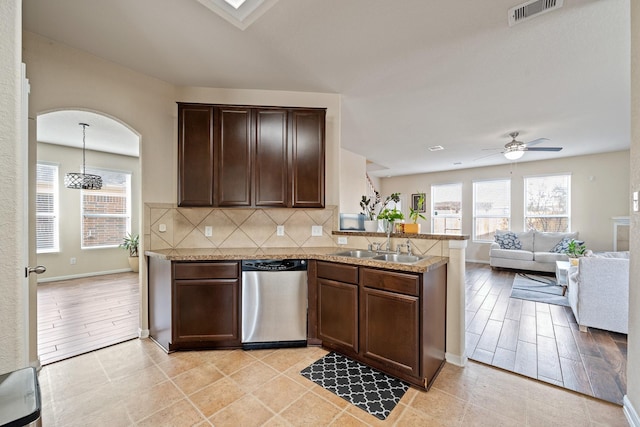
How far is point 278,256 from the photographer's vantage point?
2510mm

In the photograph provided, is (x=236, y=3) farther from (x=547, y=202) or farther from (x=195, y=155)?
(x=547, y=202)

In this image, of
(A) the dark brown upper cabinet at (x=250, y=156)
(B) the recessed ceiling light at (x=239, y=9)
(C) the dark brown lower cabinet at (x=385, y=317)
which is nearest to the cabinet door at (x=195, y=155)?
(A) the dark brown upper cabinet at (x=250, y=156)

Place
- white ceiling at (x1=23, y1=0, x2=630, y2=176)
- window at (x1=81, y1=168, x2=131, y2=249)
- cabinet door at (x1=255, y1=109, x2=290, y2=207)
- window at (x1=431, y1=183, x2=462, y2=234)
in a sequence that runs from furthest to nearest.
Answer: window at (x1=431, y1=183, x2=462, y2=234) → window at (x1=81, y1=168, x2=131, y2=249) → cabinet door at (x1=255, y1=109, x2=290, y2=207) → white ceiling at (x1=23, y1=0, x2=630, y2=176)

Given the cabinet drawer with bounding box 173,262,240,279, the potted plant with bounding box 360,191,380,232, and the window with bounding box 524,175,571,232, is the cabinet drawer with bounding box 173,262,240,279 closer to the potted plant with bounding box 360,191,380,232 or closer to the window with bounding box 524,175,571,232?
the potted plant with bounding box 360,191,380,232

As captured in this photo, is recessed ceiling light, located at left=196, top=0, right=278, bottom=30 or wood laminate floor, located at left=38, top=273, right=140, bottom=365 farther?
wood laminate floor, located at left=38, top=273, right=140, bottom=365

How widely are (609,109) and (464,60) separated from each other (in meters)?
2.70

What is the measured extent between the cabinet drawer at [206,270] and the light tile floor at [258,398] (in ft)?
2.38

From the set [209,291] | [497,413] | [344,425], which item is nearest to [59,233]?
[209,291]

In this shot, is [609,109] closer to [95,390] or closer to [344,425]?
[344,425]

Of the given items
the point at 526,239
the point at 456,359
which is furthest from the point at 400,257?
the point at 526,239

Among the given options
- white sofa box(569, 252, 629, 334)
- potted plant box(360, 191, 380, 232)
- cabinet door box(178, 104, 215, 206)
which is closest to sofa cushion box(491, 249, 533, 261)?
white sofa box(569, 252, 629, 334)

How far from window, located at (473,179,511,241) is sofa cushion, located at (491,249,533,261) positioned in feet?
3.20

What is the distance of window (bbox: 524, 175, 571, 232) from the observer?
20.7ft

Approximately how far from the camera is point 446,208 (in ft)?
26.5
